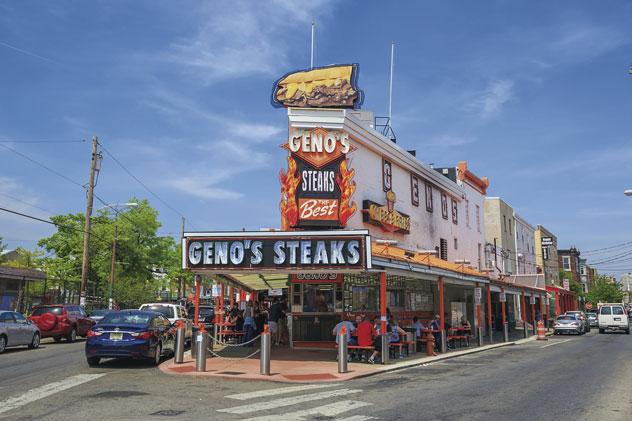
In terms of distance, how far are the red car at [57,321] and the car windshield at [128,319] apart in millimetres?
10442

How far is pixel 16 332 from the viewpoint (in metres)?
20.5

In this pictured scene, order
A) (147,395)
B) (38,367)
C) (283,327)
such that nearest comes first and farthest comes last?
(147,395) → (38,367) → (283,327)

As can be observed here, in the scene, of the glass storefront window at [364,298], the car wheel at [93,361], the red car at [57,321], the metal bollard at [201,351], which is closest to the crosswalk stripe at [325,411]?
the metal bollard at [201,351]

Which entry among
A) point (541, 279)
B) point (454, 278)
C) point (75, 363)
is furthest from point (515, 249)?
point (75, 363)

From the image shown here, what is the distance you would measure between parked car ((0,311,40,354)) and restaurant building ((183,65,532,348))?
7081 millimetres

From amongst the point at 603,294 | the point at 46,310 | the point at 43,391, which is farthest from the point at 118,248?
the point at 603,294

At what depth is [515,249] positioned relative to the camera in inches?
2036

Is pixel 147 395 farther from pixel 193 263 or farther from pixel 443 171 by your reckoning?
pixel 443 171

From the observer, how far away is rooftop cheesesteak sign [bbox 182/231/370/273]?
1697 centimetres

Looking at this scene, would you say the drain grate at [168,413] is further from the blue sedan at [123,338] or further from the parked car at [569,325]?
the parked car at [569,325]

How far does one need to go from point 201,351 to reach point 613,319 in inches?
1399

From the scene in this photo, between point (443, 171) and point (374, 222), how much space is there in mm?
14652

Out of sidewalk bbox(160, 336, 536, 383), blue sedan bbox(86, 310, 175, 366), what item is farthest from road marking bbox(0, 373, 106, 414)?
sidewalk bbox(160, 336, 536, 383)

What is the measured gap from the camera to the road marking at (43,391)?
9805 mm
